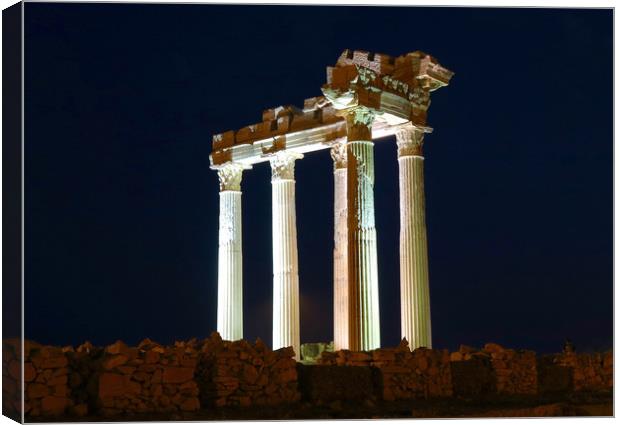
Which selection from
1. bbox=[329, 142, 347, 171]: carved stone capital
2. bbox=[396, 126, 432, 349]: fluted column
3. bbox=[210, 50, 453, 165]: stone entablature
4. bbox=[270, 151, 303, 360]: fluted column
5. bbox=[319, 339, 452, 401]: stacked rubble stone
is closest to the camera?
bbox=[319, 339, 452, 401]: stacked rubble stone

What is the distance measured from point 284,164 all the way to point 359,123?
8.34 metres

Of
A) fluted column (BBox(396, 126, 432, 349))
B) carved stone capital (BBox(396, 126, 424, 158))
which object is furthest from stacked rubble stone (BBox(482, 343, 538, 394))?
carved stone capital (BBox(396, 126, 424, 158))

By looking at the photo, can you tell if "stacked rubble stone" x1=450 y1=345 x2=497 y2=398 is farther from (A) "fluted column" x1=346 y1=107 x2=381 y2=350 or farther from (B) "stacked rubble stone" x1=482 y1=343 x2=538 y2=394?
(A) "fluted column" x1=346 y1=107 x2=381 y2=350

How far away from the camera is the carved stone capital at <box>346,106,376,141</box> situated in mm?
39562

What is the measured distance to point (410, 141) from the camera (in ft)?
138

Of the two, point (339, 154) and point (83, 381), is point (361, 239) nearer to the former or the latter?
point (339, 154)

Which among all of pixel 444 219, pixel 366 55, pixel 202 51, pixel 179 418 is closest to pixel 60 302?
pixel 202 51

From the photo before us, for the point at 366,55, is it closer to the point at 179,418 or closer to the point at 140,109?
the point at 179,418

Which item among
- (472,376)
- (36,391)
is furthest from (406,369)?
(36,391)

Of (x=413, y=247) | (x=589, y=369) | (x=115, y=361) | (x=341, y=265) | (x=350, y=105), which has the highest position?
(x=350, y=105)

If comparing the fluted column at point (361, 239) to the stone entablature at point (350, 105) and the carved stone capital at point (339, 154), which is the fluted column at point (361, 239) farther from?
the carved stone capital at point (339, 154)

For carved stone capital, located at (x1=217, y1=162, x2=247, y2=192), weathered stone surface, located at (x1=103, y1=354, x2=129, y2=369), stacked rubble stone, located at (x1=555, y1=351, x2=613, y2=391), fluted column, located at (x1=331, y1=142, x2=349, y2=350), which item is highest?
carved stone capital, located at (x1=217, y1=162, x2=247, y2=192)

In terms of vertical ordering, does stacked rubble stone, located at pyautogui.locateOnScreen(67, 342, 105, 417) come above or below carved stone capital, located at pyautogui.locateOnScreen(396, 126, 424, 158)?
below

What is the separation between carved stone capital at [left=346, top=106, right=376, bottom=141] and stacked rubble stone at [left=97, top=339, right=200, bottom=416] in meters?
15.1
